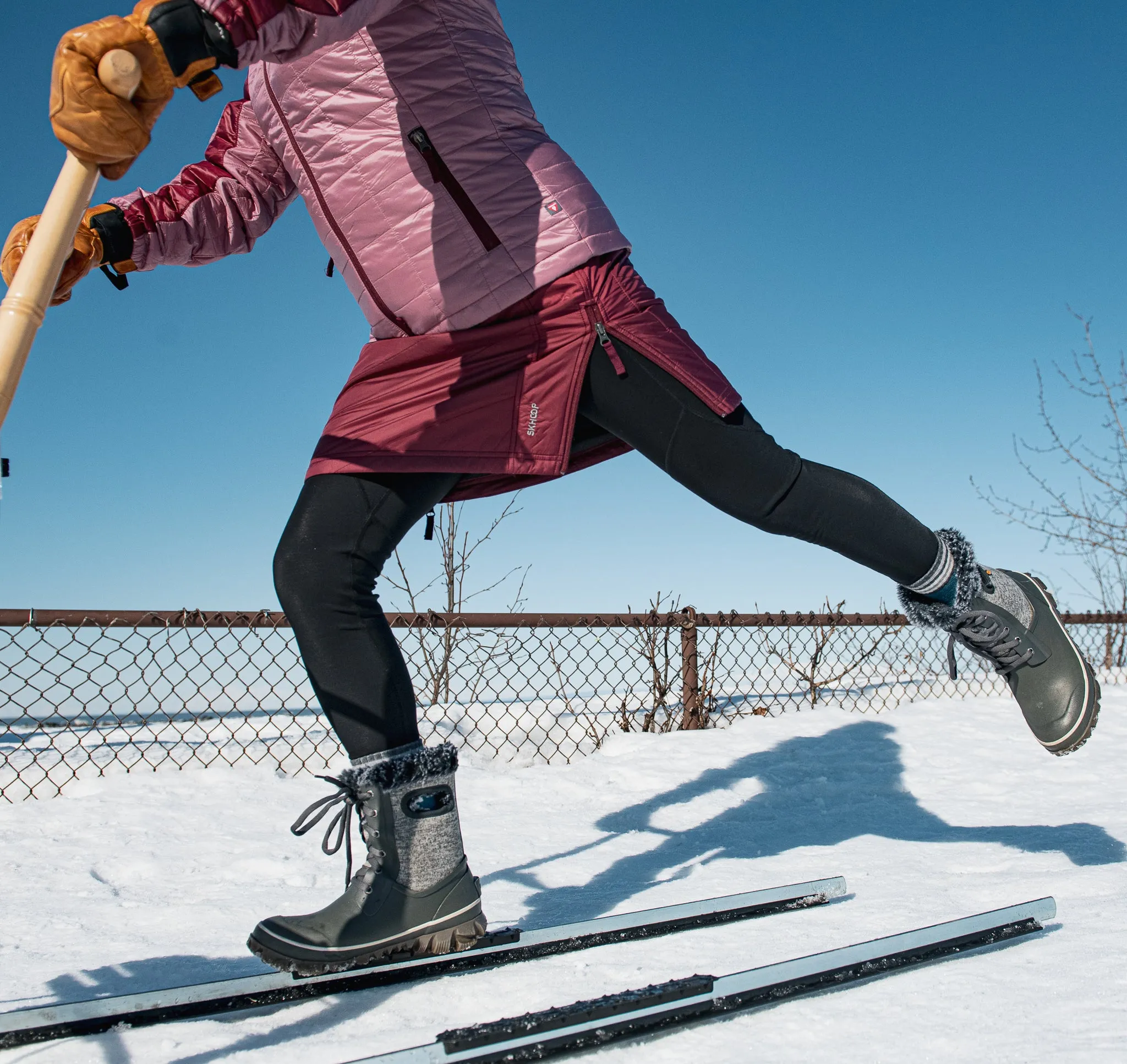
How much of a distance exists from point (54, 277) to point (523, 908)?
1.69m

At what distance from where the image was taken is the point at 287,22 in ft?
3.86

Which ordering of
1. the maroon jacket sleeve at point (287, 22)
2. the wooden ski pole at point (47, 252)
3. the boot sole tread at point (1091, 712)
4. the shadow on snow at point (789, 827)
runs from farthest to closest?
the shadow on snow at point (789, 827), the boot sole tread at point (1091, 712), the maroon jacket sleeve at point (287, 22), the wooden ski pole at point (47, 252)

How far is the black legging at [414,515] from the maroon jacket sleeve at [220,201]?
64 centimetres

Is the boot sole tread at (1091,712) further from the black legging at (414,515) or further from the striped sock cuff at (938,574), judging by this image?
the black legging at (414,515)

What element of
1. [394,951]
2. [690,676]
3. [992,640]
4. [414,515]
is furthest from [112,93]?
[690,676]

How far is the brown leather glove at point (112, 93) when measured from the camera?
997 millimetres

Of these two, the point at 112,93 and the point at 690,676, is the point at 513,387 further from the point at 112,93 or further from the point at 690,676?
the point at 690,676

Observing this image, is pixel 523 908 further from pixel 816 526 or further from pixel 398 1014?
pixel 816 526

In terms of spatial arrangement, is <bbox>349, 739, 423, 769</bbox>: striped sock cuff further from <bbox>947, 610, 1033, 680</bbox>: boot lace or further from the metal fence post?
the metal fence post

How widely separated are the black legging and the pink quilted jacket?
0.24 meters

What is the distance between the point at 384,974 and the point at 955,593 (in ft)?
4.21

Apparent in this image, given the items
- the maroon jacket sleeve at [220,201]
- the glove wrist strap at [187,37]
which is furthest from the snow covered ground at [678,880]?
the maroon jacket sleeve at [220,201]

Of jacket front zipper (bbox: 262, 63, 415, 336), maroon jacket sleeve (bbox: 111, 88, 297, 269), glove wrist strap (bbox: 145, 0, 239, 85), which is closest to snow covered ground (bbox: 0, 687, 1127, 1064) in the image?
jacket front zipper (bbox: 262, 63, 415, 336)

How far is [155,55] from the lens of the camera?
104cm
